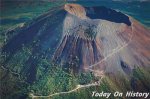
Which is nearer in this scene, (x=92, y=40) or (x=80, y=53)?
(x=80, y=53)

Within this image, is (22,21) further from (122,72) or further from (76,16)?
(122,72)

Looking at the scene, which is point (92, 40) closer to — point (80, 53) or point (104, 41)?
point (104, 41)

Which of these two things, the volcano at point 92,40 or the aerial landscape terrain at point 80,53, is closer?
the aerial landscape terrain at point 80,53

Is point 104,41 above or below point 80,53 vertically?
above

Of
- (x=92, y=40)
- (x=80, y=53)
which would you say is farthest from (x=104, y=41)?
(x=80, y=53)

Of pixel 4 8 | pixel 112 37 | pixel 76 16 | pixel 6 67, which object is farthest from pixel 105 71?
pixel 4 8

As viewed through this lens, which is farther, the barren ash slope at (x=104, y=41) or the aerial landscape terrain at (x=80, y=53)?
the barren ash slope at (x=104, y=41)

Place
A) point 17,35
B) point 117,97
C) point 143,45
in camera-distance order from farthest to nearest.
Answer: point 17,35, point 143,45, point 117,97

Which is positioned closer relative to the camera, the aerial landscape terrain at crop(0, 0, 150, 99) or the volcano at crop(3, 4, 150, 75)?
the aerial landscape terrain at crop(0, 0, 150, 99)
